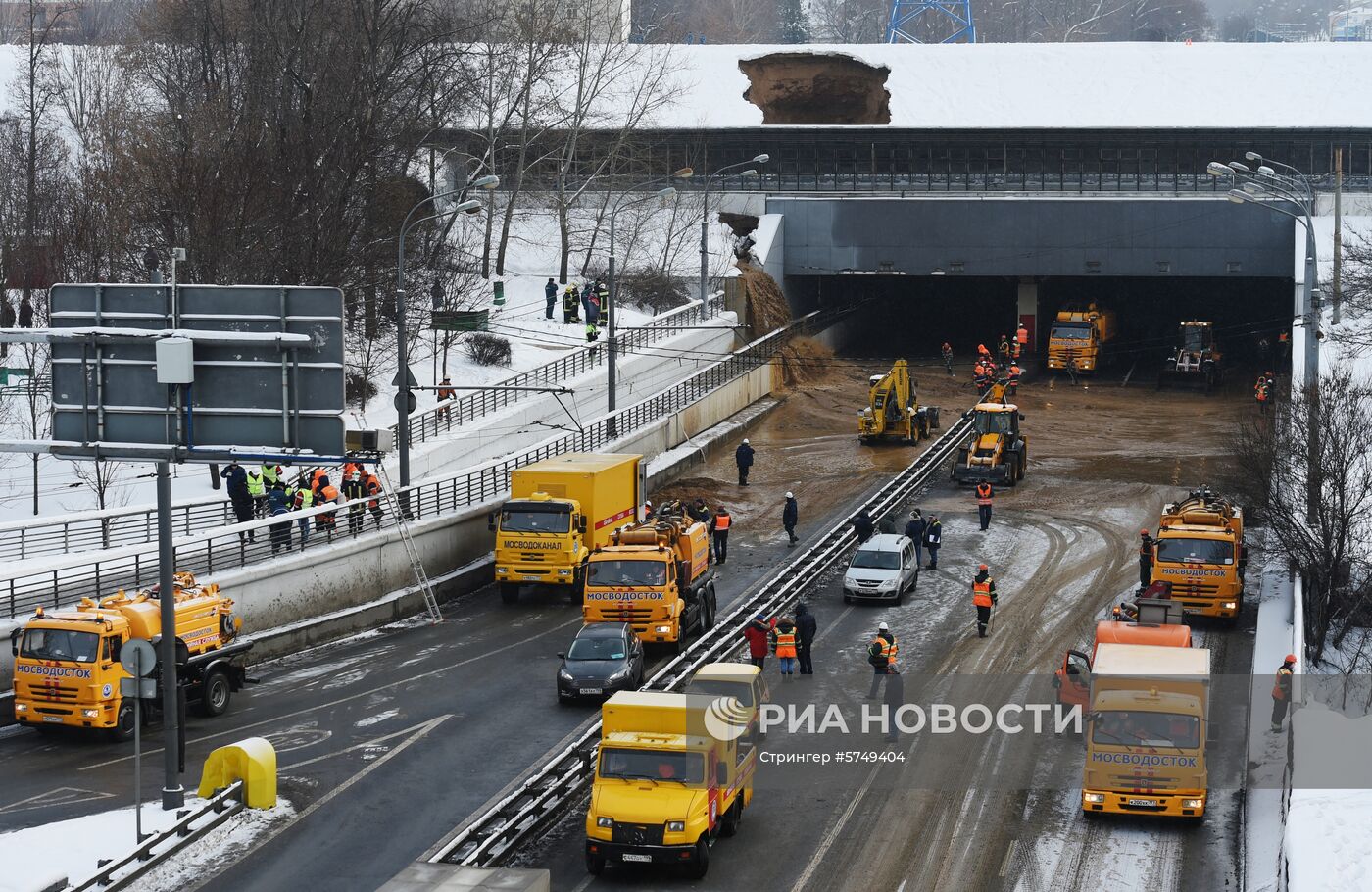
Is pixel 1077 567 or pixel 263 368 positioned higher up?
pixel 263 368

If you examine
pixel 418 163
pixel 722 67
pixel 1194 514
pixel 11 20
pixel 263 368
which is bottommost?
pixel 1194 514

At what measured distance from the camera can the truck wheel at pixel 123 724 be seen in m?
27.0

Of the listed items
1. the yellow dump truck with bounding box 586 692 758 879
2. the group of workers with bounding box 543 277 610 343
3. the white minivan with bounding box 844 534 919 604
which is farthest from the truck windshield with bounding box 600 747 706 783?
the group of workers with bounding box 543 277 610 343

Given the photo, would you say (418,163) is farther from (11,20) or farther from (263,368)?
(11,20)

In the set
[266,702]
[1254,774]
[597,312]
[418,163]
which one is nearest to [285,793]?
[266,702]

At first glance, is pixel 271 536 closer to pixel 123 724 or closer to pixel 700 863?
pixel 123 724

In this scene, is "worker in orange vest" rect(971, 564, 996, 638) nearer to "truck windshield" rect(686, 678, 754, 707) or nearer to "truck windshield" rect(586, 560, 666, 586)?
"truck windshield" rect(586, 560, 666, 586)

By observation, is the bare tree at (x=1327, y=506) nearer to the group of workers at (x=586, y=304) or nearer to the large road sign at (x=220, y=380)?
the large road sign at (x=220, y=380)

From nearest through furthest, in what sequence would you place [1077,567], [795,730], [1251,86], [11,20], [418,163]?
[795,730], [1077,567], [418,163], [1251,86], [11,20]

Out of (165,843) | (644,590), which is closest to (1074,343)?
(644,590)

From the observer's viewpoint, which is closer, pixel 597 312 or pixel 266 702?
pixel 266 702

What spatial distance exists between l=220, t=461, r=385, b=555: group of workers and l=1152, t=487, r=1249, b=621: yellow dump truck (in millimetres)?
16802

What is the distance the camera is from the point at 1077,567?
3941 centimetres

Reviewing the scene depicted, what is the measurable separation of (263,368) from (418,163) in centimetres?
5085
